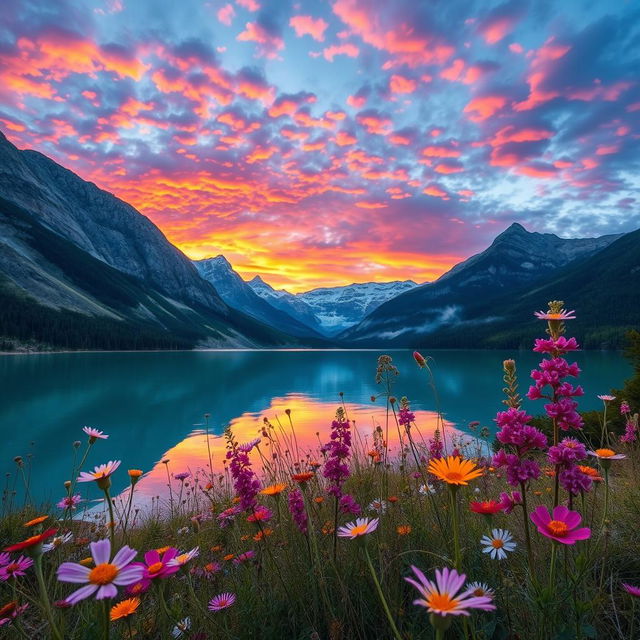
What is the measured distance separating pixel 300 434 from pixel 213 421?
9.43 m

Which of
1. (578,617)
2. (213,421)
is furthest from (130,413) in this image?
(578,617)

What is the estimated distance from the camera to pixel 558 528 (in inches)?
74.7

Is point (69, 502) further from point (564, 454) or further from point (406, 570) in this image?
point (564, 454)

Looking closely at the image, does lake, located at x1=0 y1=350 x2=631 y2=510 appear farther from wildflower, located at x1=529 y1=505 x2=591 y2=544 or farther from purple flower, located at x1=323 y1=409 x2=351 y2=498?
wildflower, located at x1=529 y1=505 x2=591 y2=544

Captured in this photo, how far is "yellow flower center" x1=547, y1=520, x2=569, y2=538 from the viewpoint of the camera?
1.86 metres

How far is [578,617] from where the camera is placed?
2045 millimetres

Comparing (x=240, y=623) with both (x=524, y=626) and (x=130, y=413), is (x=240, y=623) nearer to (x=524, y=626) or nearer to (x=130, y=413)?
(x=524, y=626)

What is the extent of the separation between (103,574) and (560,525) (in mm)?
2030

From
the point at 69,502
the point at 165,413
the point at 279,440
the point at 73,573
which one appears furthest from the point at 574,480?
the point at 165,413

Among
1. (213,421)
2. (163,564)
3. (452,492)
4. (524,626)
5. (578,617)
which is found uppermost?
(452,492)

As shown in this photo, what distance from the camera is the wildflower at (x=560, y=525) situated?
1.79m

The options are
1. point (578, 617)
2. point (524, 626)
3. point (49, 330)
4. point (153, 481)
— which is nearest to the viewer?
→ point (578, 617)

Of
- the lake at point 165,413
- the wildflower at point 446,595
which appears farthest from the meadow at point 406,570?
the lake at point 165,413

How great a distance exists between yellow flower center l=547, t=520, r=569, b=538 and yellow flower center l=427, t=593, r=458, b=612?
0.81 meters
